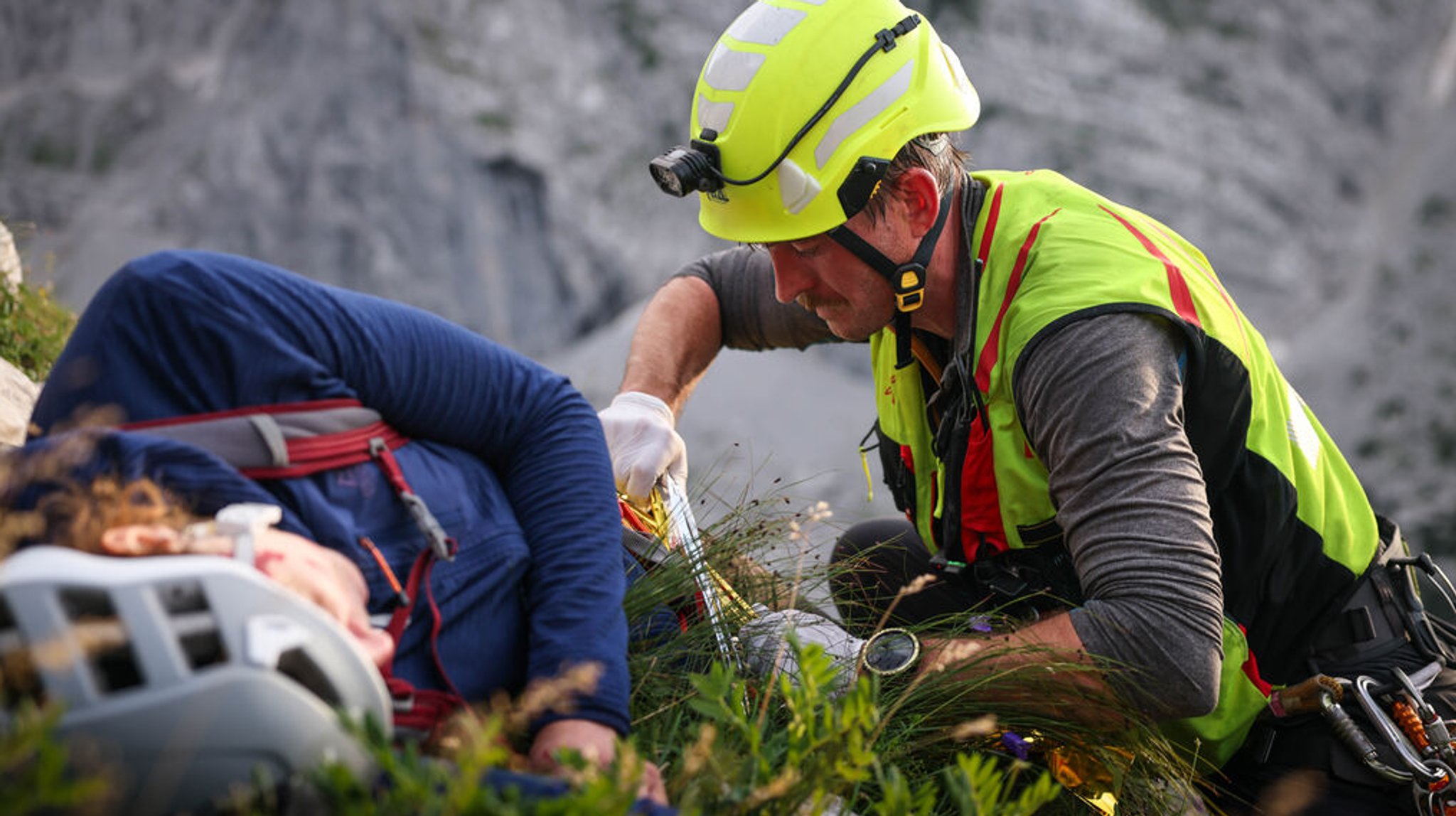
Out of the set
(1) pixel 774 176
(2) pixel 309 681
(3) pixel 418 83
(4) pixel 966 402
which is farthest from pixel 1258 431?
(3) pixel 418 83

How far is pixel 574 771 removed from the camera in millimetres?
1436

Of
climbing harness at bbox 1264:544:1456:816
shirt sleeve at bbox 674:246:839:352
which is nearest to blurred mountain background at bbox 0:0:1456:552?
shirt sleeve at bbox 674:246:839:352

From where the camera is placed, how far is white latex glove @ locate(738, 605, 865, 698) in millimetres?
2273

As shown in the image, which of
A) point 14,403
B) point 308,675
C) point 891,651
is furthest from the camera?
point 14,403

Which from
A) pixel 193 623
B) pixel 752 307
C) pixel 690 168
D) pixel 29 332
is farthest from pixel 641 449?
pixel 29 332

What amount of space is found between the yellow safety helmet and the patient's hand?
4.12ft

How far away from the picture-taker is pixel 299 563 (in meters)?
1.51

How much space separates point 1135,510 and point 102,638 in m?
1.62

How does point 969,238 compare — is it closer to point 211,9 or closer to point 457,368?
point 457,368

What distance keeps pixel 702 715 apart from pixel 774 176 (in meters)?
1.15

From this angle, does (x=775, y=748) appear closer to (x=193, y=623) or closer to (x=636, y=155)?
(x=193, y=623)

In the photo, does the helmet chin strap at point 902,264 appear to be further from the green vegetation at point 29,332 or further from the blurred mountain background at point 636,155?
the blurred mountain background at point 636,155

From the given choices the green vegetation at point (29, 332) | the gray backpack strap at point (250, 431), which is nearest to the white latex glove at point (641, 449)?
the gray backpack strap at point (250, 431)

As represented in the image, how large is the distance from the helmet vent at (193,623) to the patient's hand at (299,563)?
0.25ft
